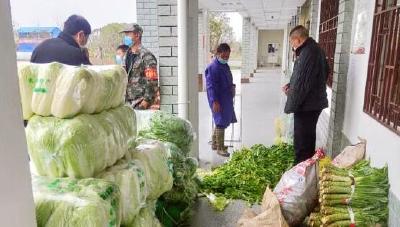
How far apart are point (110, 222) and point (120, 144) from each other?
44 cm

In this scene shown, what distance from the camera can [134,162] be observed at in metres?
1.63

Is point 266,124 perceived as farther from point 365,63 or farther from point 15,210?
point 15,210

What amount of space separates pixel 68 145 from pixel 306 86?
2.61 m

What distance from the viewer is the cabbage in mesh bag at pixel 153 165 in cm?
177

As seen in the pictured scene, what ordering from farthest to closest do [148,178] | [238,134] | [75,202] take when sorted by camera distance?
1. [238,134]
2. [148,178]
3. [75,202]

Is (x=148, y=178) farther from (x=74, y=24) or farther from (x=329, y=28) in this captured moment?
(x=329, y=28)

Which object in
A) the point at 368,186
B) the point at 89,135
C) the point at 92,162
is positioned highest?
the point at 89,135

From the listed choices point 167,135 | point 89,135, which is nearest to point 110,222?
point 89,135

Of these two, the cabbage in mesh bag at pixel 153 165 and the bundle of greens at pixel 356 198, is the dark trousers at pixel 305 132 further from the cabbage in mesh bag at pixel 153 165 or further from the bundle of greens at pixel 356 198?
the cabbage in mesh bag at pixel 153 165

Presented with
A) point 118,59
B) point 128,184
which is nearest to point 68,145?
point 128,184

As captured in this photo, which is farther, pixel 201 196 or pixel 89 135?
pixel 201 196

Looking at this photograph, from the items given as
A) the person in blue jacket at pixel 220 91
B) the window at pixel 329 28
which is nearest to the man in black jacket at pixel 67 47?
the person in blue jacket at pixel 220 91

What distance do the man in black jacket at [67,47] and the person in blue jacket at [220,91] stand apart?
1.85 m

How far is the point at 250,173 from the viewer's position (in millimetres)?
3545
